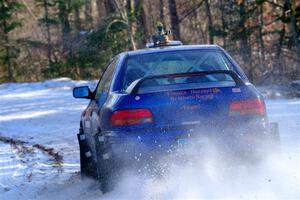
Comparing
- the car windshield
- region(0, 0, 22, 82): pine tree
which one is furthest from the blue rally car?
region(0, 0, 22, 82): pine tree

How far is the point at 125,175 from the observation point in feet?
18.6

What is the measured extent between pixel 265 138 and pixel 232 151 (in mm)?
351

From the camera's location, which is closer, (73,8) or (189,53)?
(189,53)

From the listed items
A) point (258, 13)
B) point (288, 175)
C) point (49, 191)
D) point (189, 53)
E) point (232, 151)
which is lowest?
point (258, 13)

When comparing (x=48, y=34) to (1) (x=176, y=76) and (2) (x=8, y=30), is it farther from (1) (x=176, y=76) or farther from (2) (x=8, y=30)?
(1) (x=176, y=76)

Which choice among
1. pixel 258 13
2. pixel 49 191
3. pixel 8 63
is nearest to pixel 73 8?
pixel 8 63

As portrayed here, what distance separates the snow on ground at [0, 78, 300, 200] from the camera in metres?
5.61

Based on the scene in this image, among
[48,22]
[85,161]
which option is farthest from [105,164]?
[48,22]

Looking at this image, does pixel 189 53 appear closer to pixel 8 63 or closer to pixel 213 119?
pixel 213 119

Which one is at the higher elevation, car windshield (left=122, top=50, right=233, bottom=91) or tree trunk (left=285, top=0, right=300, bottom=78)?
car windshield (left=122, top=50, right=233, bottom=91)

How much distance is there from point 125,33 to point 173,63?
26.0 m

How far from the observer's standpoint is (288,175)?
5.94 metres

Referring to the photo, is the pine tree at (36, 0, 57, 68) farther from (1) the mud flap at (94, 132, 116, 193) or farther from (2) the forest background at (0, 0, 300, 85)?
(1) the mud flap at (94, 132, 116, 193)

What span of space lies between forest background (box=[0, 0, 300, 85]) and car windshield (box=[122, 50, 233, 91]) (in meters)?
18.5
